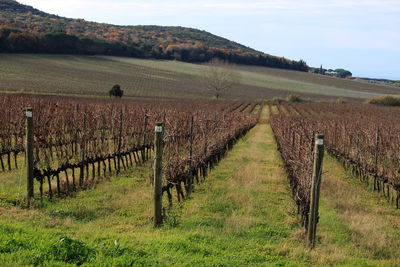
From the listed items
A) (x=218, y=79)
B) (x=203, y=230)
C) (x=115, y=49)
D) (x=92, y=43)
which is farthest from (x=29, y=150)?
(x=115, y=49)

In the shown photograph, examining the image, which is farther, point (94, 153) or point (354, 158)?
point (354, 158)

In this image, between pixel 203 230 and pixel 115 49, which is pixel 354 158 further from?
pixel 115 49

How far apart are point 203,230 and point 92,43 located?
8625 cm

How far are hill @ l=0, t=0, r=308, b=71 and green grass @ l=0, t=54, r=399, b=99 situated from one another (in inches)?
122

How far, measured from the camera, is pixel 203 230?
21.0ft

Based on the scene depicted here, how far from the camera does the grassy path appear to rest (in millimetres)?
4797

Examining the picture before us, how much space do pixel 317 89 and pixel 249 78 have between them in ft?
51.6

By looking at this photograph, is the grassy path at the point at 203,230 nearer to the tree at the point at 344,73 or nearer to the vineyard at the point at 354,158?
the vineyard at the point at 354,158

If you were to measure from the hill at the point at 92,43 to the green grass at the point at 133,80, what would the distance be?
3089mm

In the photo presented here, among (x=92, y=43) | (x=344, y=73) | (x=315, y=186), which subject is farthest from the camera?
(x=344, y=73)

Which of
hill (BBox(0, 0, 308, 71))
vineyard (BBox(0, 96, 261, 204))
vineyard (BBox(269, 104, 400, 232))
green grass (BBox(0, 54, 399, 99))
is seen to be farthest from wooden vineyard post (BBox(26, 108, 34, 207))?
hill (BBox(0, 0, 308, 71))

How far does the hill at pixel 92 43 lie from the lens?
238 feet

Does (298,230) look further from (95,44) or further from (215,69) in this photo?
(95,44)

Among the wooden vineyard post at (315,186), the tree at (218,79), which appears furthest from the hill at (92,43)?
the wooden vineyard post at (315,186)
